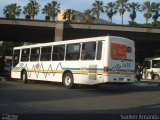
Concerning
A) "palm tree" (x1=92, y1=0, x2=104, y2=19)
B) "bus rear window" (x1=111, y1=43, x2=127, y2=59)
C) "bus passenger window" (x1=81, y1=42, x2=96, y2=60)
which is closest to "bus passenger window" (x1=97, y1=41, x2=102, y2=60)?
"bus passenger window" (x1=81, y1=42, x2=96, y2=60)

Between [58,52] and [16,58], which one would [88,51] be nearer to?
[58,52]

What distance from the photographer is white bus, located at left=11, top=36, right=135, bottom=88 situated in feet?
64.4

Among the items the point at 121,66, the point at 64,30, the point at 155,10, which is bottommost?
the point at 121,66

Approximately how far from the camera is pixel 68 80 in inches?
867

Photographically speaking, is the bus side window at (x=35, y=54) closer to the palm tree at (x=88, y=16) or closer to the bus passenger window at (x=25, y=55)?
the bus passenger window at (x=25, y=55)

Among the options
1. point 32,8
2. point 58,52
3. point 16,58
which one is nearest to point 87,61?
point 58,52

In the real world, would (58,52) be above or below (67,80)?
above

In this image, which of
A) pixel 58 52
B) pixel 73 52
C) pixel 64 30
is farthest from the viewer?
pixel 64 30

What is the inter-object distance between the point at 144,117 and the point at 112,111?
6.62 feet

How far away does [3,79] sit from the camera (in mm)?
27984

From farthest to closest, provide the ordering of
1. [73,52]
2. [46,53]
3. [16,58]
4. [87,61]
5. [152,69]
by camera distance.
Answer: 1. [152,69]
2. [16,58]
3. [46,53]
4. [73,52]
5. [87,61]

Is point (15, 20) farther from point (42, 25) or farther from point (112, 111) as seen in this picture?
point (112, 111)

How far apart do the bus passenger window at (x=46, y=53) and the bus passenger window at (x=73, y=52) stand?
2.07 metres

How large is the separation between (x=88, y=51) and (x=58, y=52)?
121 inches
